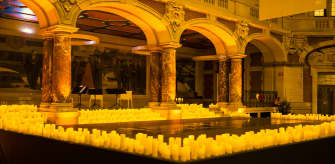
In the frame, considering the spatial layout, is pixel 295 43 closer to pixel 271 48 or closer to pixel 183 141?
pixel 271 48

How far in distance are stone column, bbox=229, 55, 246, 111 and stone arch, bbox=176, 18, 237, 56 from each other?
0.42 meters

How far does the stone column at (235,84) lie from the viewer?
50.8ft

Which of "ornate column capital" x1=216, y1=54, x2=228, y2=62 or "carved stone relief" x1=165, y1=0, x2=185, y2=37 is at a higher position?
"carved stone relief" x1=165, y1=0, x2=185, y2=37

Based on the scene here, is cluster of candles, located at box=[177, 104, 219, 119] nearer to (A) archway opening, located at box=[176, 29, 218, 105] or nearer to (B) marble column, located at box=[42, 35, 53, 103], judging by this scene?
(B) marble column, located at box=[42, 35, 53, 103]

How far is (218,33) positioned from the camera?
14859 mm

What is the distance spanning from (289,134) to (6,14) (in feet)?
39.4

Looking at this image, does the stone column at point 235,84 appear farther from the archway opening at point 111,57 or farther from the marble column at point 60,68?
the marble column at point 60,68

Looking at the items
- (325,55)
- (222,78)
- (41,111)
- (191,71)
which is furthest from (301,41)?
(41,111)

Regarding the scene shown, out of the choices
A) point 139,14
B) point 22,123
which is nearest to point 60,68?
point 22,123

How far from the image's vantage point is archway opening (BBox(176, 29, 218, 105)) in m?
21.9

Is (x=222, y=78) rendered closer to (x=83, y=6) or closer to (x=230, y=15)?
(x=230, y=15)

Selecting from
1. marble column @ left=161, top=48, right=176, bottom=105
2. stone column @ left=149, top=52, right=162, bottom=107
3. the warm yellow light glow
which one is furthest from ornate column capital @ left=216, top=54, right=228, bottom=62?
the warm yellow light glow

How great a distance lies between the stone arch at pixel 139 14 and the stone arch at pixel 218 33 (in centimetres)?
92

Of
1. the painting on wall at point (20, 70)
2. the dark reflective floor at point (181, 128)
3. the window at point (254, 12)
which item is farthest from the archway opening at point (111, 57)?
the dark reflective floor at point (181, 128)
